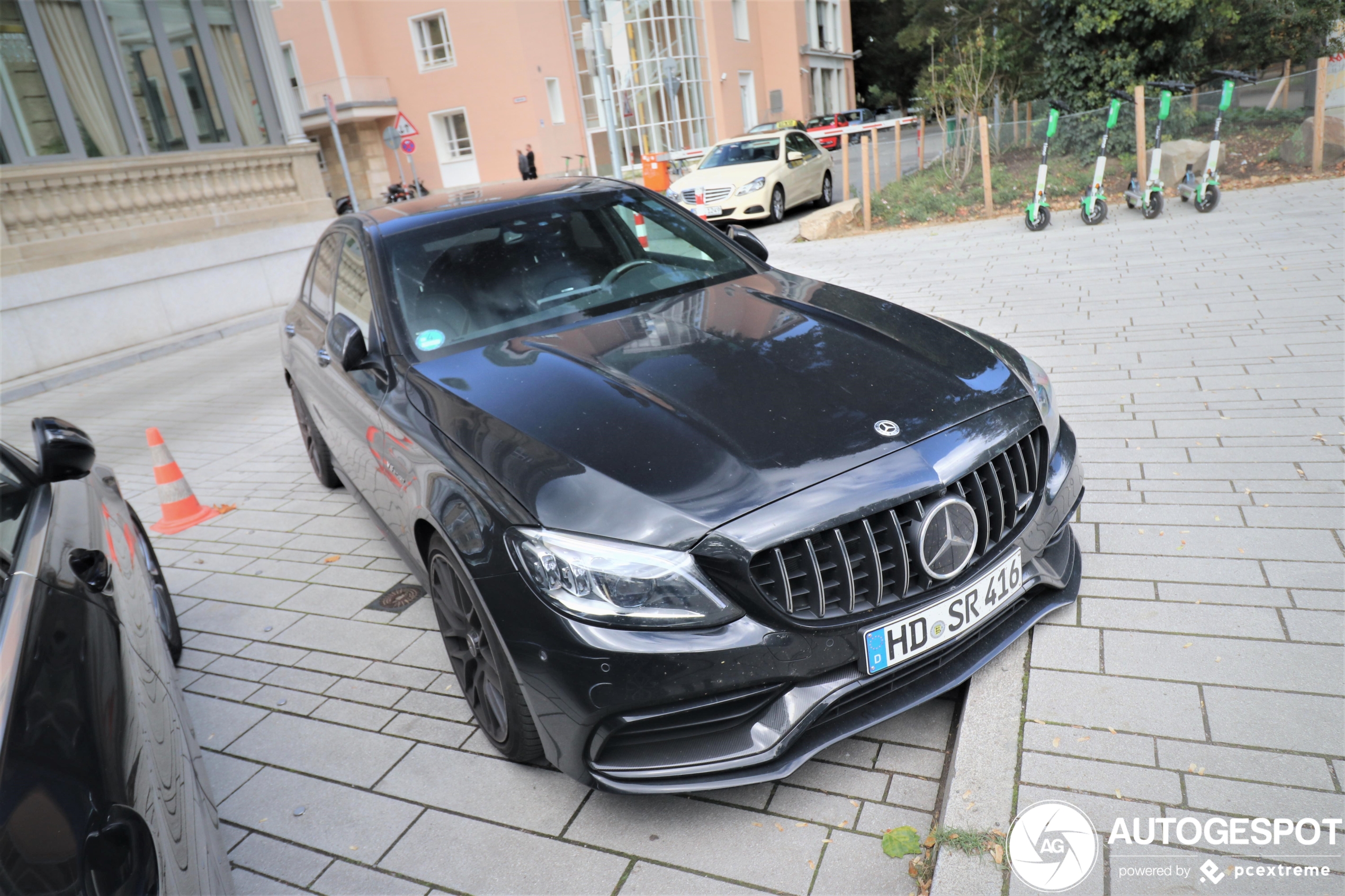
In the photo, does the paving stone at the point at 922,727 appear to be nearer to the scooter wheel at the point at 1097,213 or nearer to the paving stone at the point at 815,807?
the paving stone at the point at 815,807

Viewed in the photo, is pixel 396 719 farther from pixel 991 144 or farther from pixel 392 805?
pixel 991 144

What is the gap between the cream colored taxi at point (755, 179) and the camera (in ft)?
54.4

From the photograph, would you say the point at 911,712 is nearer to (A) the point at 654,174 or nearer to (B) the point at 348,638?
(B) the point at 348,638

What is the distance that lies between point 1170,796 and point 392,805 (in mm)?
2221

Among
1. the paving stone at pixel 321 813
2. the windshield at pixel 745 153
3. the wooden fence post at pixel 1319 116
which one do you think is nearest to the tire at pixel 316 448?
the paving stone at pixel 321 813

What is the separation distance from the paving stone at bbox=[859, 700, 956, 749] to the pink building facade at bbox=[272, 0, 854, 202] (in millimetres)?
35735

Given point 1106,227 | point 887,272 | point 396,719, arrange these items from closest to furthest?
point 396,719 → point 887,272 → point 1106,227

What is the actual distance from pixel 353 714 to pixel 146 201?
13.4 meters

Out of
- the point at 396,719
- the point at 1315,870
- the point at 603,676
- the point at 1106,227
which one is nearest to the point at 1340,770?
the point at 1315,870

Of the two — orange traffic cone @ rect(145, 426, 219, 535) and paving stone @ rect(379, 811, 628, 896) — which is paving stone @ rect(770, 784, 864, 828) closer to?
paving stone @ rect(379, 811, 628, 896)

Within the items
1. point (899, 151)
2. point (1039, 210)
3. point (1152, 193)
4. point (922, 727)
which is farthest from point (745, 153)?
point (922, 727)

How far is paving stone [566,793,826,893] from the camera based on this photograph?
92.4 inches

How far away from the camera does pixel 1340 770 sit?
2273 mm

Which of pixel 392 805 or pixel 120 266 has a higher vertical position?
pixel 120 266
